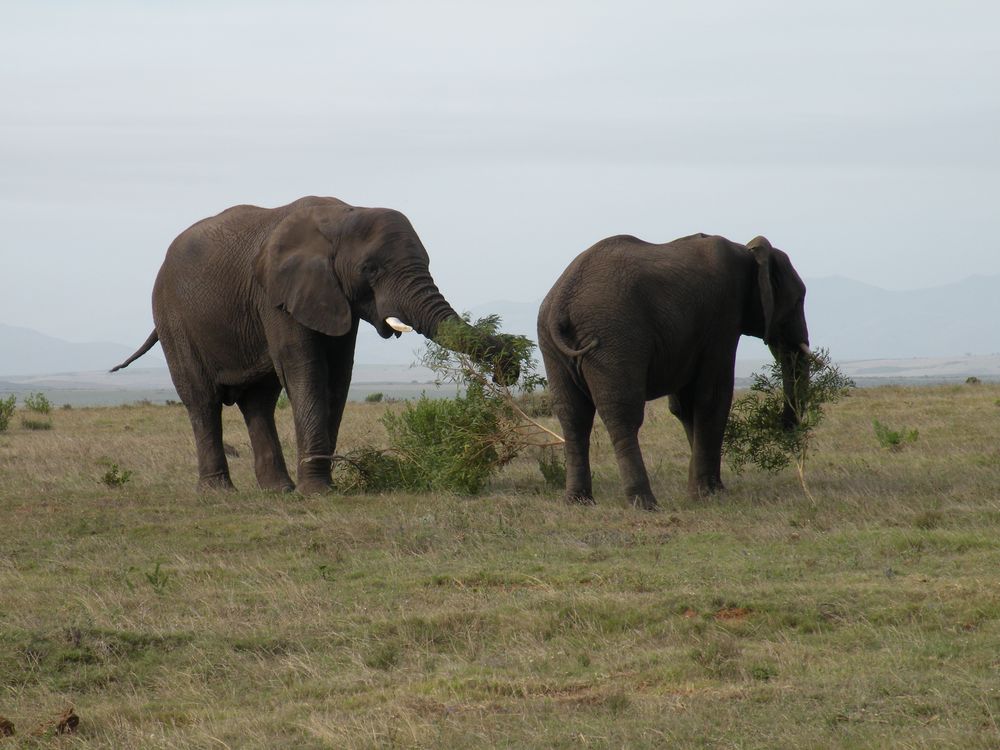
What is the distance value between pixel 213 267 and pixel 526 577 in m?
7.50

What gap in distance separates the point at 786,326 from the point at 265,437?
6.30m

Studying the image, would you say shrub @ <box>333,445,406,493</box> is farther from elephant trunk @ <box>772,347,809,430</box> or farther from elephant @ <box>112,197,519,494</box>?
elephant trunk @ <box>772,347,809,430</box>

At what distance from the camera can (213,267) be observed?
16688mm

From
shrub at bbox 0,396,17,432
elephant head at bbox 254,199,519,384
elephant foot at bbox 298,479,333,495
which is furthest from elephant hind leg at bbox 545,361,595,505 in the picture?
shrub at bbox 0,396,17,432

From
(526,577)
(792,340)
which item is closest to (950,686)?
(526,577)

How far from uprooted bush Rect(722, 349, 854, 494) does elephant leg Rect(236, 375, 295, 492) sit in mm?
5309

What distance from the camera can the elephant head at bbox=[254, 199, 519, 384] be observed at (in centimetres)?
1531

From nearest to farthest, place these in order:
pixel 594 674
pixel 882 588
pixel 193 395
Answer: pixel 594 674 < pixel 882 588 < pixel 193 395

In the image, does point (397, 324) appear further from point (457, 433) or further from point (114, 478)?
point (114, 478)

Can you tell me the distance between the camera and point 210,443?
17.3 metres

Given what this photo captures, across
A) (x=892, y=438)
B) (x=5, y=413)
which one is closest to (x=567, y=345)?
(x=892, y=438)

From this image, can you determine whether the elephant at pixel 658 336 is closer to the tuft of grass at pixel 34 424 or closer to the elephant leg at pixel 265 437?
the elephant leg at pixel 265 437

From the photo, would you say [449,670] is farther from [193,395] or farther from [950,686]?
[193,395]

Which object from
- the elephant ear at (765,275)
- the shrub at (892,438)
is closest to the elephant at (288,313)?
the elephant ear at (765,275)
